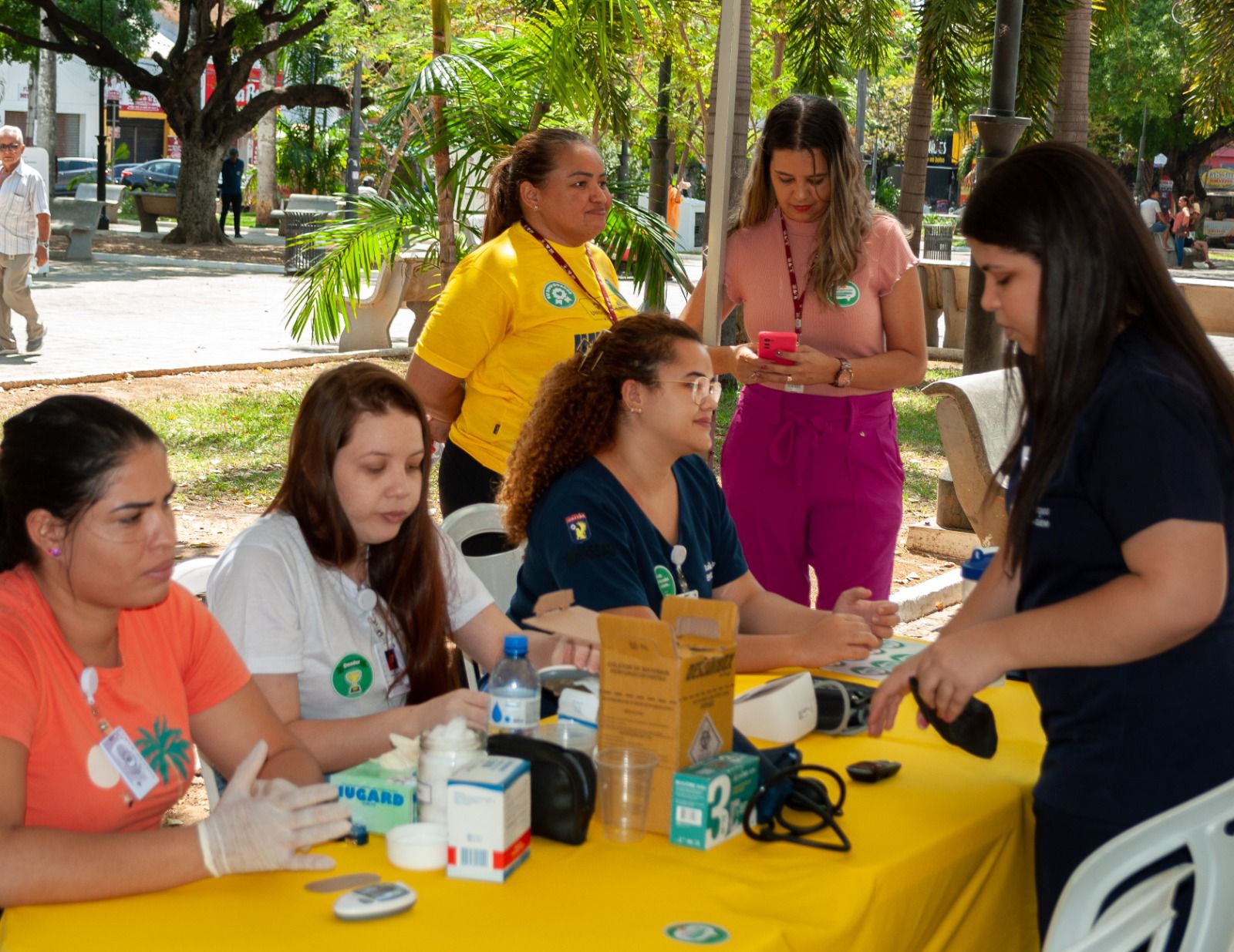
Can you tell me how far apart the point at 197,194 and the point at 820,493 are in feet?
74.3

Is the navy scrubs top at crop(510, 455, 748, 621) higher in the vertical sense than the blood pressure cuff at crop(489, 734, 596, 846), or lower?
higher

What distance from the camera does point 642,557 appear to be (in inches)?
120

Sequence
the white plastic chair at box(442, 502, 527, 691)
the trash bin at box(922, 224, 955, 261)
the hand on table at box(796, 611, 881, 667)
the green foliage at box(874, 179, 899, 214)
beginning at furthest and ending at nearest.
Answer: the green foliage at box(874, 179, 899, 214)
the trash bin at box(922, 224, 955, 261)
the white plastic chair at box(442, 502, 527, 691)
the hand on table at box(796, 611, 881, 667)

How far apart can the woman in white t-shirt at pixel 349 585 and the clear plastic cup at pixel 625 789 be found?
17.3 inches

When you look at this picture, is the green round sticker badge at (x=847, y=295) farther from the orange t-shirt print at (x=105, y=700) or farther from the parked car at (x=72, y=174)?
the parked car at (x=72, y=174)

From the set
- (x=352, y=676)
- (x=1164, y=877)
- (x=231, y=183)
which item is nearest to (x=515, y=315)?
(x=352, y=676)

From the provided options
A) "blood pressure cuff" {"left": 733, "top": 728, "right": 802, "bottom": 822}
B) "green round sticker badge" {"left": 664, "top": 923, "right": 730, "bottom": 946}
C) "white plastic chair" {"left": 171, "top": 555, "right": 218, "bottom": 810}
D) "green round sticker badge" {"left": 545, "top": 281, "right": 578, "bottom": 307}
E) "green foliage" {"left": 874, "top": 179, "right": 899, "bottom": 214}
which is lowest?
"green round sticker badge" {"left": 664, "top": 923, "right": 730, "bottom": 946}

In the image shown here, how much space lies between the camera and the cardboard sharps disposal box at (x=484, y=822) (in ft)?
6.12

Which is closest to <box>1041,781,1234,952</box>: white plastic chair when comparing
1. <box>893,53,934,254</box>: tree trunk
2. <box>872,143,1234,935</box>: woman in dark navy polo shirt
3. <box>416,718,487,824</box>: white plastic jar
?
<box>872,143,1234,935</box>: woman in dark navy polo shirt

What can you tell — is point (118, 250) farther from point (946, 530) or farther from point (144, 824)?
point (144, 824)

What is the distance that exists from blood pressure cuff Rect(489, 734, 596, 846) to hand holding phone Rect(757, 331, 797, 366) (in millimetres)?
1975

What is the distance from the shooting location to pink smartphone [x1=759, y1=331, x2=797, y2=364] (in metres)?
3.79

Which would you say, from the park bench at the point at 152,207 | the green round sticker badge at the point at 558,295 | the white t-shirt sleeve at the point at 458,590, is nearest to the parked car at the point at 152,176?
the park bench at the point at 152,207

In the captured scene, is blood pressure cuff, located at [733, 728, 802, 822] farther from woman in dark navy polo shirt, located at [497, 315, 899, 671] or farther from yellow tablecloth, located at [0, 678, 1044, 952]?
woman in dark navy polo shirt, located at [497, 315, 899, 671]
